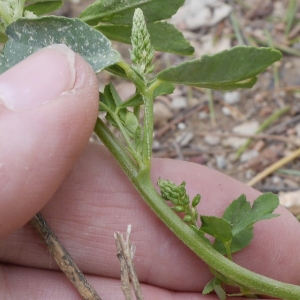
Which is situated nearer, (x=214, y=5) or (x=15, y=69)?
(x=15, y=69)

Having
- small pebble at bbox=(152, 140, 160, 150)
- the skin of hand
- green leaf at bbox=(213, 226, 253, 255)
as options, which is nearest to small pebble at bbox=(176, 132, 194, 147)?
small pebble at bbox=(152, 140, 160, 150)

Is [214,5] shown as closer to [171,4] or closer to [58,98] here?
[171,4]

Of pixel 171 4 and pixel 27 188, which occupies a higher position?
pixel 171 4

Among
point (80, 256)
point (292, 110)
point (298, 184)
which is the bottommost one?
point (298, 184)

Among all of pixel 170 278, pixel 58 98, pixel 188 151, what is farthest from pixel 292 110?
pixel 58 98

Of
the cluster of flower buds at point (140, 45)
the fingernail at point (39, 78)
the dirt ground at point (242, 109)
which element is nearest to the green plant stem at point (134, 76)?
the cluster of flower buds at point (140, 45)

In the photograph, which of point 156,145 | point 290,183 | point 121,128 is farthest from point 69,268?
point 290,183
